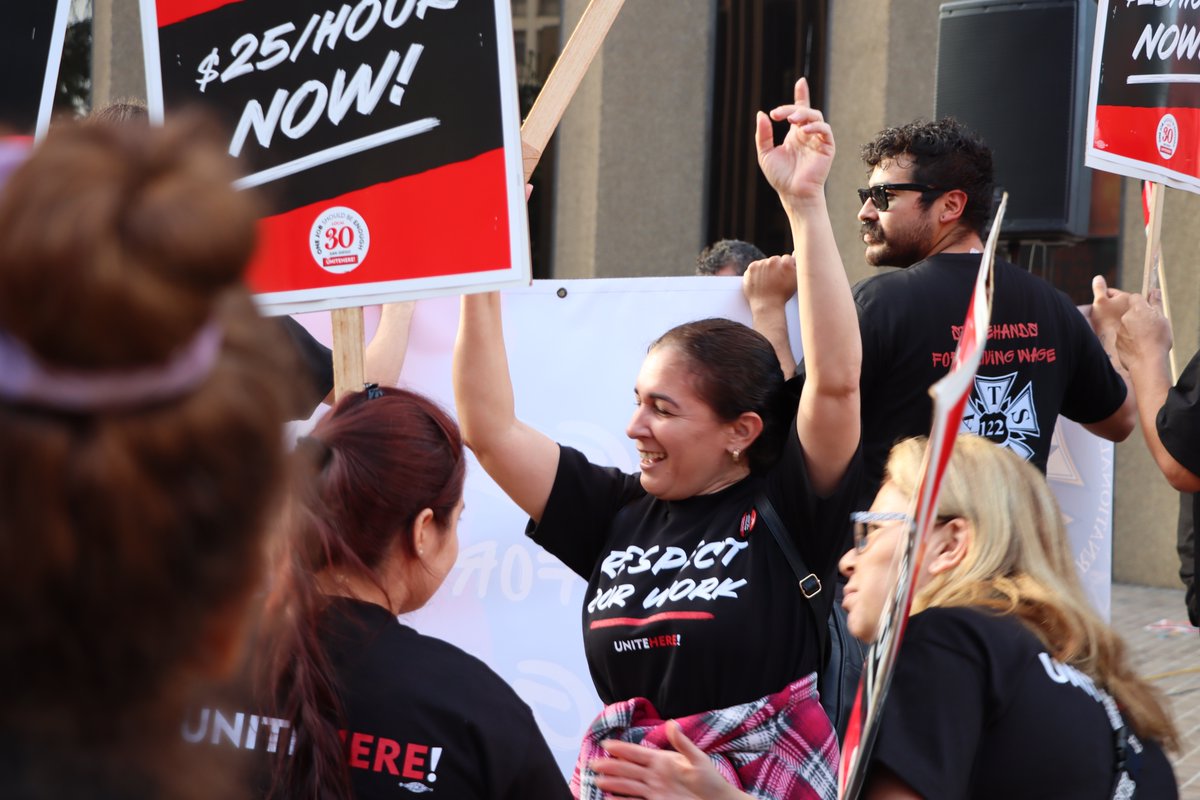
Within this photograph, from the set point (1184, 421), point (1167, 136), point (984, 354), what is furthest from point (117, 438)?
point (1167, 136)

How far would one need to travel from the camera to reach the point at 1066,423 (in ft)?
13.9

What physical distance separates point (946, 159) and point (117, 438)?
328 cm

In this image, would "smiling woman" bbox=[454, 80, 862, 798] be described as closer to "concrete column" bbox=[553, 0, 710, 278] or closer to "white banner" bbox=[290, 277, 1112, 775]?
"white banner" bbox=[290, 277, 1112, 775]

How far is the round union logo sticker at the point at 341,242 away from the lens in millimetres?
2391

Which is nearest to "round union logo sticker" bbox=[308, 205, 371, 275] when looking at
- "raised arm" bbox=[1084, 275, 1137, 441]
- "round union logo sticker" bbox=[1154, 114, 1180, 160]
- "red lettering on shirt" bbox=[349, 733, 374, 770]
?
"red lettering on shirt" bbox=[349, 733, 374, 770]

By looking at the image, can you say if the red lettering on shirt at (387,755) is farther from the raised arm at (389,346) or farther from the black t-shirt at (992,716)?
the raised arm at (389,346)

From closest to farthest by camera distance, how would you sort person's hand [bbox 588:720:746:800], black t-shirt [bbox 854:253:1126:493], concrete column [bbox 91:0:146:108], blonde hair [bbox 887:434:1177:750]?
blonde hair [bbox 887:434:1177:750]
person's hand [bbox 588:720:746:800]
black t-shirt [bbox 854:253:1126:493]
concrete column [bbox 91:0:146:108]

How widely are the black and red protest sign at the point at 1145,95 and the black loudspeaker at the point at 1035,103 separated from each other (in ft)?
2.62

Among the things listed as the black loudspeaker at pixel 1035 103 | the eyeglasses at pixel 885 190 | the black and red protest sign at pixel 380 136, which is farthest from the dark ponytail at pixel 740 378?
the black loudspeaker at pixel 1035 103

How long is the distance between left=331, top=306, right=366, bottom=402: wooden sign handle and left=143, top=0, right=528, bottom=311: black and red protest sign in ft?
0.20

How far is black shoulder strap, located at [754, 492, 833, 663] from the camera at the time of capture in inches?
93.6

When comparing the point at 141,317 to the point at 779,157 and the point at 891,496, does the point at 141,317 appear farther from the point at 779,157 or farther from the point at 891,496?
the point at 779,157

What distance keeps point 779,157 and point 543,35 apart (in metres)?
8.33

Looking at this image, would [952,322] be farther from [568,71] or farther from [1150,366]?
[568,71]
